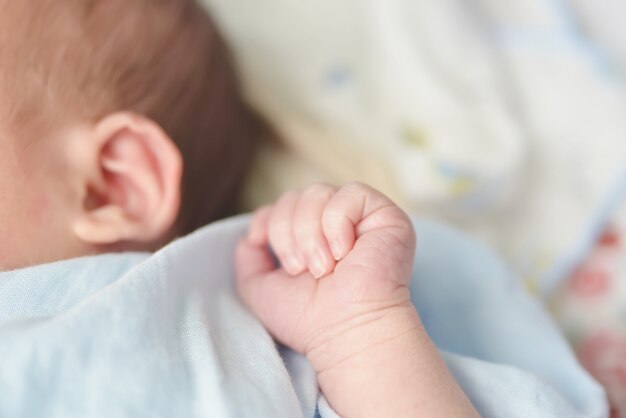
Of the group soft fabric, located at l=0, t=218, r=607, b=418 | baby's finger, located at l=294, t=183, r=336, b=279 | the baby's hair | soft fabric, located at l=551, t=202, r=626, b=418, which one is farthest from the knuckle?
soft fabric, located at l=551, t=202, r=626, b=418

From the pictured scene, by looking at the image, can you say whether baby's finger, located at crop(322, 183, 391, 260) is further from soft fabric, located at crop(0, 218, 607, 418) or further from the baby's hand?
soft fabric, located at crop(0, 218, 607, 418)

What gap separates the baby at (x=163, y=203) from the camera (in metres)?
0.81

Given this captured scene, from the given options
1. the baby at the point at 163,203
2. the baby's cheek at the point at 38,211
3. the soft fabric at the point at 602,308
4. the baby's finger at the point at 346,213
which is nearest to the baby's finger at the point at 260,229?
the baby at the point at 163,203

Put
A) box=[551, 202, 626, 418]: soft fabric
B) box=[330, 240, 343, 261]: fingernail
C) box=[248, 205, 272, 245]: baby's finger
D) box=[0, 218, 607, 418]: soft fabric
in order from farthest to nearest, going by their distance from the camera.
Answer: box=[551, 202, 626, 418]: soft fabric < box=[248, 205, 272, 245]: baby's finger < box=[330, 240, 343, 261]: fingernail < box=[0, 218, 607, 418]: soft fabric

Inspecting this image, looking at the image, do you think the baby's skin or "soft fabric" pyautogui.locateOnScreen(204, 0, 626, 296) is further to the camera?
"soft fabric" pyautogui.locateOnScreen(204, 0, 626, 296)

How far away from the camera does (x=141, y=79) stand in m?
1.04

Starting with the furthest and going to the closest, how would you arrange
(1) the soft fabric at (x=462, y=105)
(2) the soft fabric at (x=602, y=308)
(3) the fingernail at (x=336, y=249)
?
(1) the soft fabric at (x=462, y=105) → (2) the soft fabric at (x=602, y=308) → (3) the fingernail at (x=336, y=249)

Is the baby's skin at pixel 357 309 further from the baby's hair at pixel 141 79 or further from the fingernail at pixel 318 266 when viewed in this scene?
the baby's hair at pixel 141 79

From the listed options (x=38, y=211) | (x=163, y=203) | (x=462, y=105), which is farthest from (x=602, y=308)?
(x=38, y=211)

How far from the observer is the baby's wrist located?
2.64ft

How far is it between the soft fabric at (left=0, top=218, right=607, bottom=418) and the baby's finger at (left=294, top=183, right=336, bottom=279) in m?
0.09

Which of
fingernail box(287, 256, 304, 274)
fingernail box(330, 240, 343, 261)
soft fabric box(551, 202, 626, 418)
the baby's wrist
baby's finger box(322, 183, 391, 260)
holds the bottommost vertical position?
soft fabric box(551, 202, 626, 418)

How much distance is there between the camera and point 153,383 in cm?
74

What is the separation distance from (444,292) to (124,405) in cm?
50
